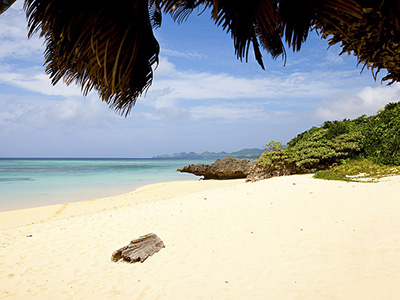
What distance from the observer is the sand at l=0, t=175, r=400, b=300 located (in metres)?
3.87

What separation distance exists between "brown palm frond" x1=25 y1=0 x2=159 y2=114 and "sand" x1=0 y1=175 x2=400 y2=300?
3072 mm

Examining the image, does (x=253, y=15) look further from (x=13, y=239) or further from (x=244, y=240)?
Result: (x=13, y=239)

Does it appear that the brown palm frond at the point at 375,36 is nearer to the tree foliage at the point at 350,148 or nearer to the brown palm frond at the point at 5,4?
the brown palm frond at the point at 5,4

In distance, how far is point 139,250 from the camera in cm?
532

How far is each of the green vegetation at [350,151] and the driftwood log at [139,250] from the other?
9.98m

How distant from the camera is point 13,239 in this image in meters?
7.23

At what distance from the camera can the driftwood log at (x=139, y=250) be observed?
5.18 m

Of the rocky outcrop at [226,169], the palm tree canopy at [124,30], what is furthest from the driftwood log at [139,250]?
the rocky outcrop at [226,169]

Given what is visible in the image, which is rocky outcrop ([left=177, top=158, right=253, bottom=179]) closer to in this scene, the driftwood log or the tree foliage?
the tree foliage

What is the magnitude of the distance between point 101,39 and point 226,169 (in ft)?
72.7

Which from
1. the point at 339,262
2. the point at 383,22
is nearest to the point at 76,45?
the point at 383,22

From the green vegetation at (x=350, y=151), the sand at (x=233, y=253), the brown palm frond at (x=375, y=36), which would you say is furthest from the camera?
the green vegetation at (x=350, y=151)

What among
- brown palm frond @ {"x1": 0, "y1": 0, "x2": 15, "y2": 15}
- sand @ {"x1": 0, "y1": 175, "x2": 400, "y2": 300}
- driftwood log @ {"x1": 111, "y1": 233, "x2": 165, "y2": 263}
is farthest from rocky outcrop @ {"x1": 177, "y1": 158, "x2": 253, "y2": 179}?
brown palm frond @ {"x1": 0, "y1": 0, "x2": 15, "y2": 15}

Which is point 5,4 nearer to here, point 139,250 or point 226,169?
point 139,250
